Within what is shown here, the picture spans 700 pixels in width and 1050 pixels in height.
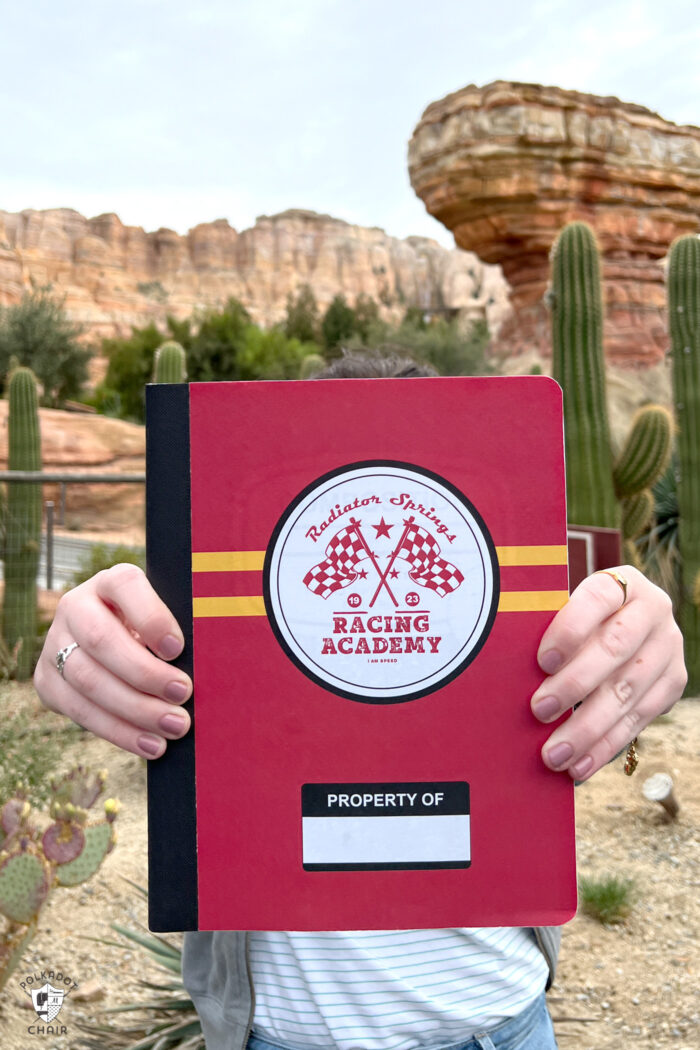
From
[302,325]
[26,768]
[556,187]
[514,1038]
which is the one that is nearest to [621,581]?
[514,1038]

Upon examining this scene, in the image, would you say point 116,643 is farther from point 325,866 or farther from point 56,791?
point 56,791

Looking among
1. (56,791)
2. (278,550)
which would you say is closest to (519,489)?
(278,550)

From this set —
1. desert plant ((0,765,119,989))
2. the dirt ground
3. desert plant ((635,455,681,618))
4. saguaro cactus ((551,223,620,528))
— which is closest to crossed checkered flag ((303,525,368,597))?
desert plant ((0,765,119,989))

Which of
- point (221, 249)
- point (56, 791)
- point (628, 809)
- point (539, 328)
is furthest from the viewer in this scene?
point (221, 249)

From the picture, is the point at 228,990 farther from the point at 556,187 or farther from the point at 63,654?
the point at 556,187

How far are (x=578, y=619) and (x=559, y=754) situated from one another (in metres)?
0.12

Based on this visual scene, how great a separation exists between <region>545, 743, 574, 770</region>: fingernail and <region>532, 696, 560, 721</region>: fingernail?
0.03 metres

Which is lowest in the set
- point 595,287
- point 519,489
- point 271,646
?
point 271,646

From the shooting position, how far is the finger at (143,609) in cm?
70

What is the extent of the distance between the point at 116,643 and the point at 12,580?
5.46m

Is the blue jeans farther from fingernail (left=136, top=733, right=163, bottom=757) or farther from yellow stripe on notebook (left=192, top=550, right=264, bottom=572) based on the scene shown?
yellow stripe on notebook (left=192, top=550, right=264, bottom=572)

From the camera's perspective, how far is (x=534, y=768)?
71 centimetres

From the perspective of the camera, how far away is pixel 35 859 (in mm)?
1697

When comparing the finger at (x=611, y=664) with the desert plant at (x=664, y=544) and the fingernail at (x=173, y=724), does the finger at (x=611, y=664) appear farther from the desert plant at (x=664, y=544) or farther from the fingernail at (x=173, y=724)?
the desert plant at (x=664, y=544)
